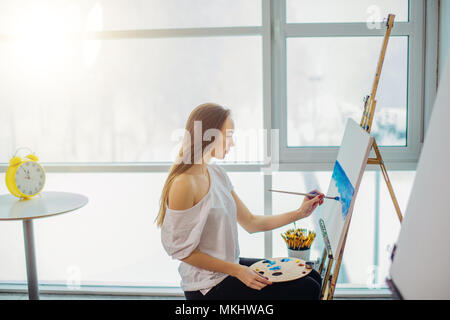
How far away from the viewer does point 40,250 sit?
236cm

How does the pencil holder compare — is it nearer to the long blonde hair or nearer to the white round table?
the long blonde hair

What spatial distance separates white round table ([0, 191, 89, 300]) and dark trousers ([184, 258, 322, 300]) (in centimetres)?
68

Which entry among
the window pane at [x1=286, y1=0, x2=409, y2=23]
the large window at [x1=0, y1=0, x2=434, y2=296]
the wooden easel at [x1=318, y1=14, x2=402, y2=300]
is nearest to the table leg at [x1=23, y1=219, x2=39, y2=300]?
the large window at [x1=0, y1=0, x2=434, y2=296]

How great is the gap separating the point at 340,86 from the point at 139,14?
108 centimetres

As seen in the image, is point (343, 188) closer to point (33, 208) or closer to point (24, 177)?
point (33, 208)

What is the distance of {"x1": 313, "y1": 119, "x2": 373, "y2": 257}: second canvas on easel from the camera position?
1.33 metres

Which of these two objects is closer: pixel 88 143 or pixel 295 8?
pixel 295 8

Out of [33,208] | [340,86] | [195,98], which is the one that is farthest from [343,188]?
[33,208]

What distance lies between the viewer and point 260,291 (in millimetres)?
1393

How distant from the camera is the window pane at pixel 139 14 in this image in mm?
2090

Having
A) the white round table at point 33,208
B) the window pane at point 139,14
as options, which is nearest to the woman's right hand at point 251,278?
A: the white round table at point 33,208
